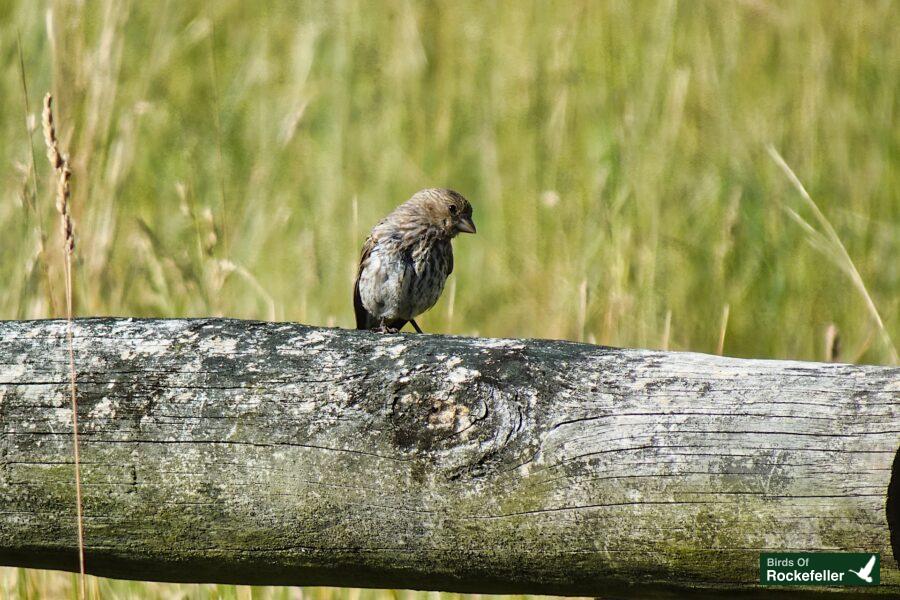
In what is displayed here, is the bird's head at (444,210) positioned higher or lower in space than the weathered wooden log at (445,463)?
higher

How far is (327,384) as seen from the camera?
74.9 inches

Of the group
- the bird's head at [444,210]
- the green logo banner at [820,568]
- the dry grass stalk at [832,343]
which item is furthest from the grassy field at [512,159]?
the green logo banner at [820,568]

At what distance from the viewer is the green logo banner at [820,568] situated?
1707mm

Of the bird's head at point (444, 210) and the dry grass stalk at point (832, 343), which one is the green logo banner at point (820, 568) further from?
the bird's head at point (444, 210)

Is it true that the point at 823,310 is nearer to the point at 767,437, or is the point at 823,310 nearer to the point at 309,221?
the point at 309,221

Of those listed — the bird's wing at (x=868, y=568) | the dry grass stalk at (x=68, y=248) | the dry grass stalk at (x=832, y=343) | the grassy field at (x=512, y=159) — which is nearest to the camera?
the bird's wing at (x=868, y=568)

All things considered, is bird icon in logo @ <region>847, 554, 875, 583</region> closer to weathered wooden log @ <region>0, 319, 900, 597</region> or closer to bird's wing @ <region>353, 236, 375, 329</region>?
weathered wooden log @ <region>0, 319, 900, 597</region>

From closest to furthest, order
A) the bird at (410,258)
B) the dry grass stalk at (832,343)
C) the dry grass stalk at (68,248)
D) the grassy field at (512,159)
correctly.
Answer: the dry grass stalk at (68,248) → the dry grass stalk at (832,343) → the grassy field at (512,159) → the bird at (410,258)

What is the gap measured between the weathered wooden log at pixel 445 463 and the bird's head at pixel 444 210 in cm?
241

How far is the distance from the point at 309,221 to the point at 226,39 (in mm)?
1790

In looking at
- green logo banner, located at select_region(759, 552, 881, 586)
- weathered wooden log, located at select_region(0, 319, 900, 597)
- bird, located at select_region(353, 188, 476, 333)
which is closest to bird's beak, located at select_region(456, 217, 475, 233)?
bird, located at select_region(353, 188, 476, 333)

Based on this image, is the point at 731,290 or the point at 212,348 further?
the point at 731,290

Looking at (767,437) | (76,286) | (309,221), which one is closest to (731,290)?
(309,221)

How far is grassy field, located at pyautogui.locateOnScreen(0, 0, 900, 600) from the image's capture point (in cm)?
408
